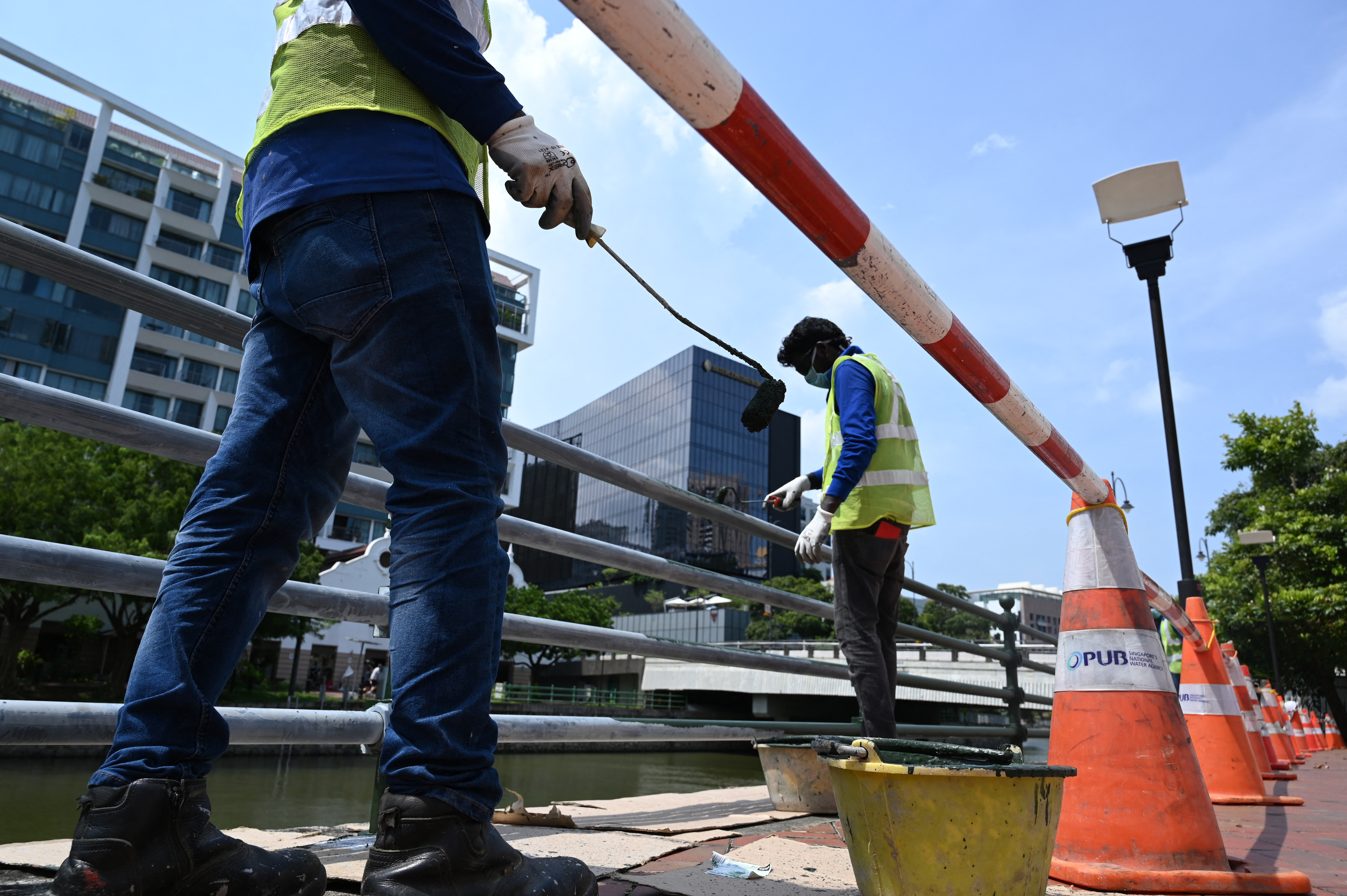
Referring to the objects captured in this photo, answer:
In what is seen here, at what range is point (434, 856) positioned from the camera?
1.01m

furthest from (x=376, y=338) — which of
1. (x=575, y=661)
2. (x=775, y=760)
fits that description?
(x=575, y=661)

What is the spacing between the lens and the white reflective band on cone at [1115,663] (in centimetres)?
204

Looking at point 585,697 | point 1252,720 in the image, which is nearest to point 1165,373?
point 1252,720

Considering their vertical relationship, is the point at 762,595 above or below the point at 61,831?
above

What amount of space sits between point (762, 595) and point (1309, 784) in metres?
5.14

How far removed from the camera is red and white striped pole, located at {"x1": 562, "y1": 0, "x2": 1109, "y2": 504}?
3.16 feet

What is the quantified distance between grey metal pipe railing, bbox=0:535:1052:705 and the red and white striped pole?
103 cm

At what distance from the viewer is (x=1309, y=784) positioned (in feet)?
18.6

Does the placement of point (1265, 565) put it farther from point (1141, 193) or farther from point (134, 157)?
point (134, 157)

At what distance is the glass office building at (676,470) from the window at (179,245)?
112ft

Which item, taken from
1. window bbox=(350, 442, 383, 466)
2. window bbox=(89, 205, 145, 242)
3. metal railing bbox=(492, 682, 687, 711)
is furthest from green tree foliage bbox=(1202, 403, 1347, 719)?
window bbox=(89, 205, 145, 242)

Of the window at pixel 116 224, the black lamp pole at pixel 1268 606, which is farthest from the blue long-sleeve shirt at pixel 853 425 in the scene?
the window at pixel 116 224

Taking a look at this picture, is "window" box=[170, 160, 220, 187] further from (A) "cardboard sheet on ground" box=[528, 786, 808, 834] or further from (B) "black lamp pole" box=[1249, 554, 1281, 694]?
(A) "cardboard sheet on ground" box=[528, 786, 808, 834]

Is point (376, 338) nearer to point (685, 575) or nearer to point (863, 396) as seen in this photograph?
point (685, 575)
